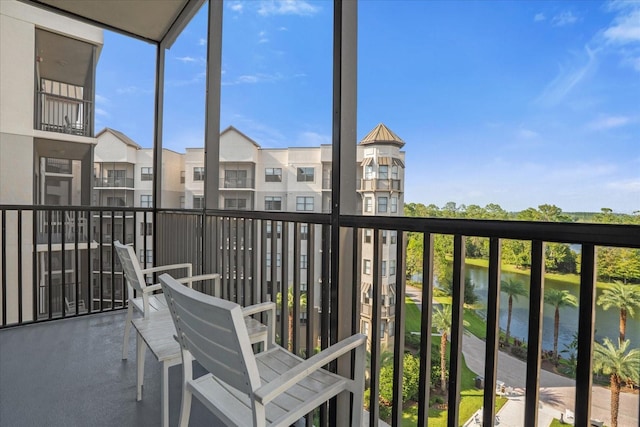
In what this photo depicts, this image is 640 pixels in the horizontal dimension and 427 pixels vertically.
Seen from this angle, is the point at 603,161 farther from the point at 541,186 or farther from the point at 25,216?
the point at 25,216

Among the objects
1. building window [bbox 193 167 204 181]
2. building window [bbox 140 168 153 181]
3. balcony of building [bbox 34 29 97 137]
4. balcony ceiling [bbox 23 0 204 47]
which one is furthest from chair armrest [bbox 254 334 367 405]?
balcony of building [bbox 34 29 97 137]

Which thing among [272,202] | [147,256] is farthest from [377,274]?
[147,256]

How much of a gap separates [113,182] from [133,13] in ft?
8.63

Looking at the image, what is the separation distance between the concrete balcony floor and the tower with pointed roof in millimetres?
1075

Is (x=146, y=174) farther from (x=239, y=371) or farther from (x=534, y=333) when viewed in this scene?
(x=534, y=333)

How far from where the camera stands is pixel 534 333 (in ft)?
2.66

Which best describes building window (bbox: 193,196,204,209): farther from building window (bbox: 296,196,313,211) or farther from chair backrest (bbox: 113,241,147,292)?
building window (bbox: 296,196,313,211)

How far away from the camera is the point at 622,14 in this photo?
157 cm

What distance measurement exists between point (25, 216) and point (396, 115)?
16.6 ft

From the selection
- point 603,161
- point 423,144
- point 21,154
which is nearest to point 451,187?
point 423,144

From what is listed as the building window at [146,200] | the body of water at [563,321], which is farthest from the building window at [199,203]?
the body of water at [563,321]

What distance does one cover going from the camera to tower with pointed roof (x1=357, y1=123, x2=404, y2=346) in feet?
4.45

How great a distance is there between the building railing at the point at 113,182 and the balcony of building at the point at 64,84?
1004 millimetres

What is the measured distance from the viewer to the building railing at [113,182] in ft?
15.2
